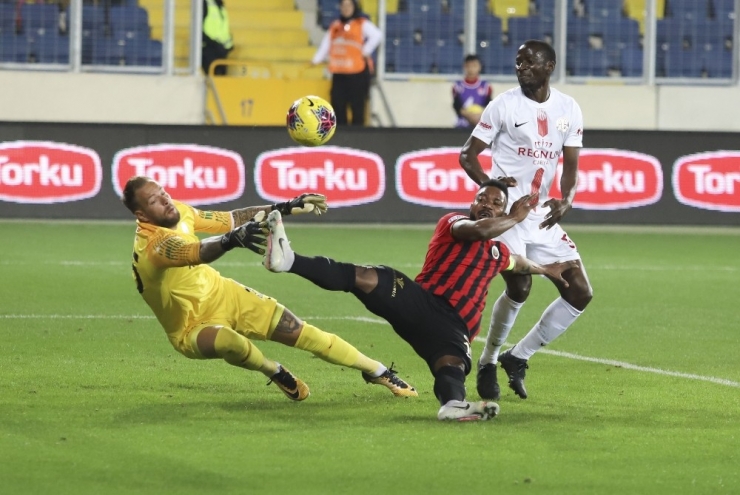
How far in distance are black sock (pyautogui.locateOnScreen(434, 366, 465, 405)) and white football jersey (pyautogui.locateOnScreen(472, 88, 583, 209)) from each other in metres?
1.47

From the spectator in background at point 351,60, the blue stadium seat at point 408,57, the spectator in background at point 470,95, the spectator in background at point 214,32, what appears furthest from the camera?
the blue stadium seat at point 408,57

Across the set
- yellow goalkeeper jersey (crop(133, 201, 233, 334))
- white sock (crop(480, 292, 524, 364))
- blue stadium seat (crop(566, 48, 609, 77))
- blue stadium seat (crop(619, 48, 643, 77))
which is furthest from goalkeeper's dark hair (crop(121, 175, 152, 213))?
blue stadium seat (crop(619, 48, 643, 77))

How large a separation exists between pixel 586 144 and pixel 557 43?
15.2 ft

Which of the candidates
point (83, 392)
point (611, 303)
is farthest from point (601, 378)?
point (611, 303)

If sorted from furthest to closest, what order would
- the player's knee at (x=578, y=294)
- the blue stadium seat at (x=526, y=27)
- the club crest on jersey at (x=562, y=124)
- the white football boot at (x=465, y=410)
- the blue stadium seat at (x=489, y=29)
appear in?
the blue stadium seat at (x=526, y=27) < the blue stadium seat at (x=489, y=29) < the club crest on jersey at (x=562, y=124) < the player's knee at (x=578, y=294) < the white football boot at (x=465, y=410)

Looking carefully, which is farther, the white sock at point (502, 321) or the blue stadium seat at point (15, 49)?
the blue stadium seat at point (15, 49)

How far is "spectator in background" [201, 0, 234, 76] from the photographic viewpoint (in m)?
22.5

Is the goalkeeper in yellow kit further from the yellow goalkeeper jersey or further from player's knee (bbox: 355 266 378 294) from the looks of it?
player's knee (bbox: 355 266 378 294)

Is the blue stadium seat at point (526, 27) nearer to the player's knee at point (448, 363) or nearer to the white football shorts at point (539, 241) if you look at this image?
the white football shorts at point (539, 241)

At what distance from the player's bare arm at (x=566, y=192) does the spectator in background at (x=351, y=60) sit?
1336 cm

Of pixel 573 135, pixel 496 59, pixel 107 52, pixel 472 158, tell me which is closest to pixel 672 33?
pixel 496 59

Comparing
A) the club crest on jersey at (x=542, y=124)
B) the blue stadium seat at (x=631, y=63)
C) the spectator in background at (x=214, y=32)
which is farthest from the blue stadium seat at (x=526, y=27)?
the club crest on jersey at (x=542, y=124)

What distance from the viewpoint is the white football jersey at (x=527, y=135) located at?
8.12 meters

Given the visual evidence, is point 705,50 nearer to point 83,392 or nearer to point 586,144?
point 586,144
